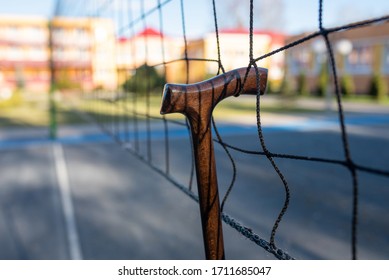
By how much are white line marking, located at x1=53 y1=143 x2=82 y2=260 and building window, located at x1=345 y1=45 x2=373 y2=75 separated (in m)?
15.5

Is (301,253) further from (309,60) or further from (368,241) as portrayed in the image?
(309,60)

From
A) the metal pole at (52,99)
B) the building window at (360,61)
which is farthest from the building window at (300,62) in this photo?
the metal pole at (52,99)

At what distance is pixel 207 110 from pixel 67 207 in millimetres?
3108

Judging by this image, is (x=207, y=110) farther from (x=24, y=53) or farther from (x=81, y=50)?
(x=24, y=53)

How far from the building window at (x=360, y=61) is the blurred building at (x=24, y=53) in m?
21.5

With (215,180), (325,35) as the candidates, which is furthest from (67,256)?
(325,35)

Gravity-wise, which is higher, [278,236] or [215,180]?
[215,180]

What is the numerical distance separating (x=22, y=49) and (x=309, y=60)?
22927mm

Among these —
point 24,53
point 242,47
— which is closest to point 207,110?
point 242,47

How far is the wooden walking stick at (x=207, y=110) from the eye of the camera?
0.63 m

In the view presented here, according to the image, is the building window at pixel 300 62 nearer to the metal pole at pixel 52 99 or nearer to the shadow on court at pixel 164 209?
the metal pole at pixel 52 99

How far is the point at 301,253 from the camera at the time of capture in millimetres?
2426

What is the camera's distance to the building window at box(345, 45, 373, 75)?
58.9 feet
